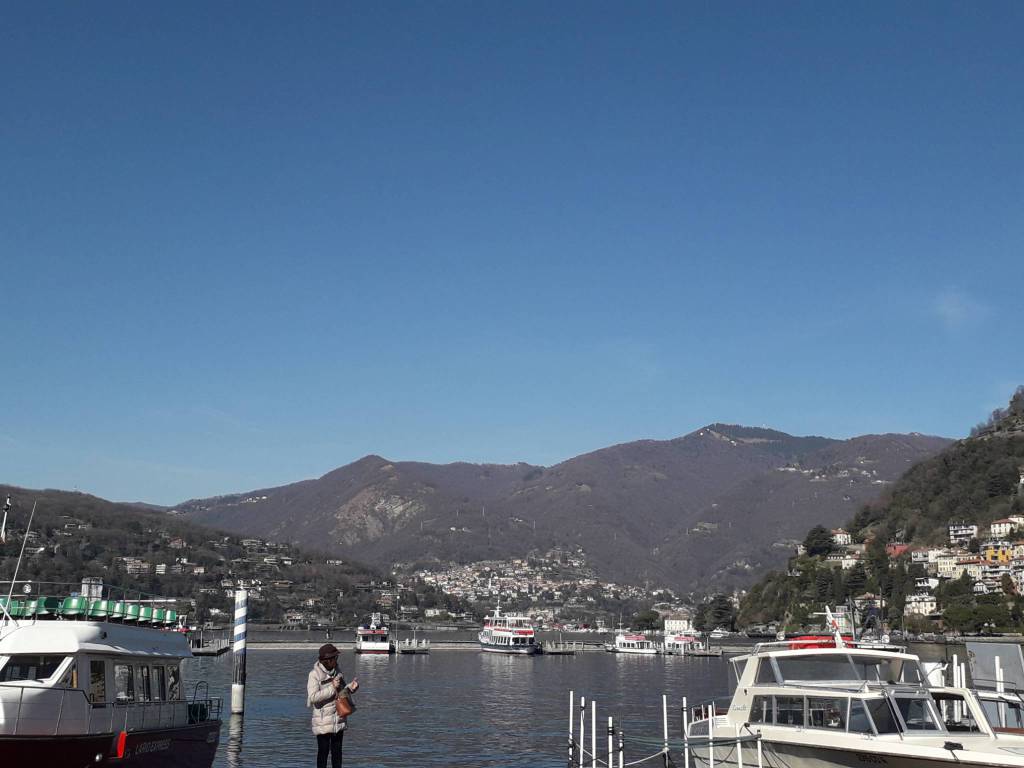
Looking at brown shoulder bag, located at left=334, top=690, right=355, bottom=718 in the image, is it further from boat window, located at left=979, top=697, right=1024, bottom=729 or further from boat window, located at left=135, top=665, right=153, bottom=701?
boat window, located at left=979, top=697, right=1024, bottom=729

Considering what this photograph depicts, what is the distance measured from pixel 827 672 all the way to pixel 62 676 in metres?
16.8

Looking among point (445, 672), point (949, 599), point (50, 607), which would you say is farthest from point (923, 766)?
point (949, 599)

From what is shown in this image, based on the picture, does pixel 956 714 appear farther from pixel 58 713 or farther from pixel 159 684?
pixel 159 684

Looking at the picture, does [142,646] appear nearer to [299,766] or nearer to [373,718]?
[299,766]

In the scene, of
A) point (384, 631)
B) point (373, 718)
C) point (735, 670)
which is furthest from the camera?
point (384, 631)

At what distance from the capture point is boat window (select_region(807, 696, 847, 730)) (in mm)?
23031

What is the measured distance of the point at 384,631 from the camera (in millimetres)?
157000

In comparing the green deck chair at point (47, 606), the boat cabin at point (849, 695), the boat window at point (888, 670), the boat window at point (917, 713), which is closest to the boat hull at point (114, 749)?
the green deck chair at point (47, 606)

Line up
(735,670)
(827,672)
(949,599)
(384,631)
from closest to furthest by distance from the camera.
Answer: (827,672), (735,670), (384,631), (949,599)

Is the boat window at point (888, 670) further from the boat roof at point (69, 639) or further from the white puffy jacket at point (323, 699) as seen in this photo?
the boat roof at point (69, 639)

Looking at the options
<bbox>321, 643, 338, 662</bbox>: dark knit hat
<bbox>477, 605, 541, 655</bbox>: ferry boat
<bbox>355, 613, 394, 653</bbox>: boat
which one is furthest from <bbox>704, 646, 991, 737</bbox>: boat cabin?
<bbox>477, 605, 541, 655</bbox>: ferry boat

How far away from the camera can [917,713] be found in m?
22.3

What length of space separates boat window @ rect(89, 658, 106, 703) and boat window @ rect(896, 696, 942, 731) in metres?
16.8

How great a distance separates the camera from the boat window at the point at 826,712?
2303 centimetres
